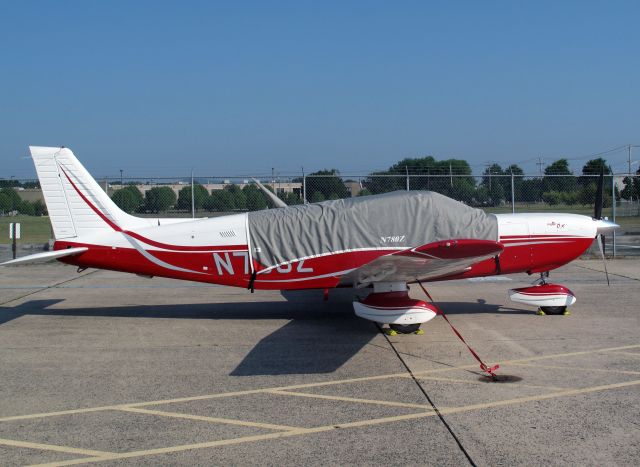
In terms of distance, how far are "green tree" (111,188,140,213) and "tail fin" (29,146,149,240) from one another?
415 inches

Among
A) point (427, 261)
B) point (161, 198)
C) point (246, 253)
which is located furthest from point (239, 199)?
point (427, 261)

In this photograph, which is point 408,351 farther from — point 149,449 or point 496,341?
point 149,449

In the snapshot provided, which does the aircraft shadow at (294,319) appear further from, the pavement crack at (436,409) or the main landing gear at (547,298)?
the pavement crack at (436,409)

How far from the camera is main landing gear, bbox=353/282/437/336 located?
8.52m

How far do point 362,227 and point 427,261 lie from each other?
183 centimetres

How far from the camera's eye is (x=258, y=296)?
12.5 metres

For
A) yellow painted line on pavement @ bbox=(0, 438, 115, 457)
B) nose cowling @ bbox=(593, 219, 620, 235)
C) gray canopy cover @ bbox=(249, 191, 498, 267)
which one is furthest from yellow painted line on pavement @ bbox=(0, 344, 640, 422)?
nose cowling @ bbox=(593, 219, 620, 235)

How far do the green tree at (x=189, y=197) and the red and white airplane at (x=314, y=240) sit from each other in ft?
32.1

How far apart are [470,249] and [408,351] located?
5.49 feet

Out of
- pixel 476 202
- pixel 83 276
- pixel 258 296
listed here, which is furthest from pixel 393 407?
pixel 476 202

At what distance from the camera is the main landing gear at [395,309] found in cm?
852

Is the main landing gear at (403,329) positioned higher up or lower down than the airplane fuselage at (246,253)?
lower down

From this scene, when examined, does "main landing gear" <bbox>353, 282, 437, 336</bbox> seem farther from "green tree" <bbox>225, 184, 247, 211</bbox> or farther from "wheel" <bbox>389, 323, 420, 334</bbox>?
"green tree" <bbox>225, 184, 247, 211</bbox>

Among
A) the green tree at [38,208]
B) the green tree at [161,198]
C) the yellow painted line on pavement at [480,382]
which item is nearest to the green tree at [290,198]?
the green tree at [161,198]
